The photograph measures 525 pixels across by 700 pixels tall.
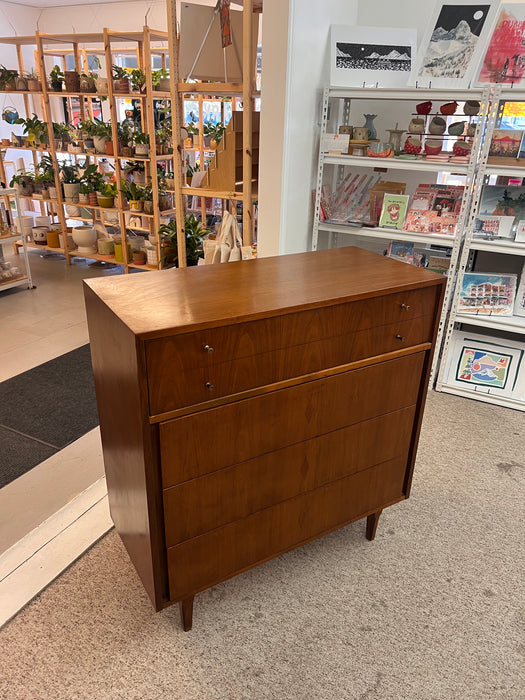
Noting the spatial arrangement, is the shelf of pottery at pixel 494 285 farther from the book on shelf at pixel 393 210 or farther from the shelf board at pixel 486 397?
the book on shelf at pixel 393 210

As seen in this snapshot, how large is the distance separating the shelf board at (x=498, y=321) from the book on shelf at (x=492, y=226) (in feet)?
1.47

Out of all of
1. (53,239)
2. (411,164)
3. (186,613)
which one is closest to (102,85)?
(53,239)

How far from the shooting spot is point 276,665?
1.56m

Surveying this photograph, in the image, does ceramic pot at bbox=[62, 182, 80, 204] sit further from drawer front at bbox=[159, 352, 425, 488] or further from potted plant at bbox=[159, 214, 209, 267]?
drawer front at bbox=[159, 352, 425, 488]

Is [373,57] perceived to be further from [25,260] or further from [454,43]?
[25,260]

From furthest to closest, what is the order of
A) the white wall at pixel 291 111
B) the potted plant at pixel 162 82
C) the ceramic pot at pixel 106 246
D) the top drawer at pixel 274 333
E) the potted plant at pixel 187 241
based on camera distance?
the ceramic pot at pixel 106 246 → the potted plant at pixel 162 82 → the potted plant at pixel 187 241 → the white wall at pixel 291 111 → the top drawer at pixel 274 333

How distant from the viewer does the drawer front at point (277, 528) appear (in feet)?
4.93

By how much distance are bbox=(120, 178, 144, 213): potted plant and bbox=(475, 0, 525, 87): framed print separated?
3.27m

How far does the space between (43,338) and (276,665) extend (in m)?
3.05

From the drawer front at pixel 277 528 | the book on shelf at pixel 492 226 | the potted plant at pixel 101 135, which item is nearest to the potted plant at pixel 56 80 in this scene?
the potted plant at pixel 101 135

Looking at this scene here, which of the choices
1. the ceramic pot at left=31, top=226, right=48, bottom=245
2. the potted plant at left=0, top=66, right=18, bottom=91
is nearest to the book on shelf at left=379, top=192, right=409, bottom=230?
the ceramic pot at left=31, top=226, right=48, bottom=245

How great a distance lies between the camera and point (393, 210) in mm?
3018

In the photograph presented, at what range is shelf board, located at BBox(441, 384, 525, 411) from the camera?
2982 millimetres

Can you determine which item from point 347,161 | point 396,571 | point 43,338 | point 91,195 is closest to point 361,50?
point 347,161
